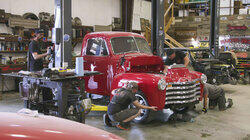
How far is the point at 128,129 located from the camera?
6.02m

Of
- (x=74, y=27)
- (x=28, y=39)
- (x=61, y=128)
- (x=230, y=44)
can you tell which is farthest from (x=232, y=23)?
(x=61, y=128)

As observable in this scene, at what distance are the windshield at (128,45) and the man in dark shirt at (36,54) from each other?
188cm

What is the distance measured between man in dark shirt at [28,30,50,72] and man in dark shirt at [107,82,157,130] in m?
2.29

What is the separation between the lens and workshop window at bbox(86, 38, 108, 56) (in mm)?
7820

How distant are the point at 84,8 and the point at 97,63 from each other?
7.22 meters

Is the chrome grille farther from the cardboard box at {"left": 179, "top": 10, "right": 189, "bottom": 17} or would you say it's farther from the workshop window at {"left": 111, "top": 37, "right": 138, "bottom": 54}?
the cardboard box at {"left": 179, "top": 10, "right": 189, "bottom": 17}

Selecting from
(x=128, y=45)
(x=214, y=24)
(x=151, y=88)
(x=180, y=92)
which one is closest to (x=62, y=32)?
(x=128, y=45)

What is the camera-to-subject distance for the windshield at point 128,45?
25.6ft

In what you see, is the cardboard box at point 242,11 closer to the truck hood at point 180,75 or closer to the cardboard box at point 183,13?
the cardboard box at point 183,13

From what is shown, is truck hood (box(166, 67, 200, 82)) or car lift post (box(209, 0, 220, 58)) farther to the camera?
car lift post (box(209, 0, 220, 58))

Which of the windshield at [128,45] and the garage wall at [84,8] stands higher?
the garage wall at [84,8]

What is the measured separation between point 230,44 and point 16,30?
13564 millimetres

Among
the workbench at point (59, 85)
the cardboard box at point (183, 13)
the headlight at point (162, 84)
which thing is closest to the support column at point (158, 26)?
the headlight at point (162, 84)

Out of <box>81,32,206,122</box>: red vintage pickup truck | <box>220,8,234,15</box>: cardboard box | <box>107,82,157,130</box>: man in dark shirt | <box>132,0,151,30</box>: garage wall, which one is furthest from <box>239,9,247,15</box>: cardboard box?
<box>107,82,157,130</box>: man in dark shirt
